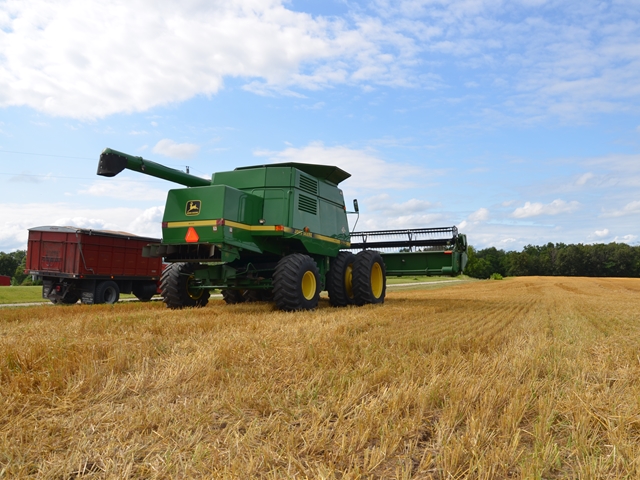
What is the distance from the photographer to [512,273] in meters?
95.4

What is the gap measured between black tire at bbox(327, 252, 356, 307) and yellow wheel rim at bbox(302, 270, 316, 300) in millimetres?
1395

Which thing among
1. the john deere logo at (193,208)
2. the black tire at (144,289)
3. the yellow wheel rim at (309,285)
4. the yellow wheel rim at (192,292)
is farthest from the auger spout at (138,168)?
the black tire at (144,289)

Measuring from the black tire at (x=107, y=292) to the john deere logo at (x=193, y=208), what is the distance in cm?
788

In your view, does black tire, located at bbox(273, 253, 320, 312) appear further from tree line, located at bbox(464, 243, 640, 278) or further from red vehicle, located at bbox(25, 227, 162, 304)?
tree line, located at bbox(464, 243, 640, 278)

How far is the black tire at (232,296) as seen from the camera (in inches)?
456

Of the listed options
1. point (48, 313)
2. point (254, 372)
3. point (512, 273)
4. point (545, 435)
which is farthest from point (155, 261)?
point (512, 273)

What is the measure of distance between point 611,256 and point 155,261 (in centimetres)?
9388

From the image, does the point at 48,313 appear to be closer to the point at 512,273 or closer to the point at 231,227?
the point at 231,227

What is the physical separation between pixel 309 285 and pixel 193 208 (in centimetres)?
255

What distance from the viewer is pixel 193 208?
341 inches

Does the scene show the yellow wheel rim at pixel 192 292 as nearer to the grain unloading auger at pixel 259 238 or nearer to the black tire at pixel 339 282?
the grain unloading auger at pixel 259 238

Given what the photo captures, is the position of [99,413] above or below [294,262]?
below

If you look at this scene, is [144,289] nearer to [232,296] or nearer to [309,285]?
[232,296]

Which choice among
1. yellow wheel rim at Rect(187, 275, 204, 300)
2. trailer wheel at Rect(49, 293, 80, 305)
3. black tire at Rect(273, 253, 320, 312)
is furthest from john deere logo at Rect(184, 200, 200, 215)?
trailer wheel at Rect(49, 293, 80, 305)
